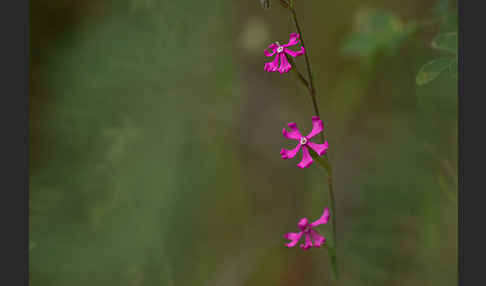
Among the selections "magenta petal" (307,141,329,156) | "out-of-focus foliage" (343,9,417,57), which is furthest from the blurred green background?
"magenta petal" (307,141,329,156)

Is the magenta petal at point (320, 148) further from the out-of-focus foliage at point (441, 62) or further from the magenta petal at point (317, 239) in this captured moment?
the out-of-focus foliage at point (441, 62)

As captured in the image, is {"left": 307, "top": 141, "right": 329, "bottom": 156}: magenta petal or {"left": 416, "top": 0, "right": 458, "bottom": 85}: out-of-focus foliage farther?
{"left": 416, "top": 0, "right": 458, "bottom": 85}: out-of-focus foliage

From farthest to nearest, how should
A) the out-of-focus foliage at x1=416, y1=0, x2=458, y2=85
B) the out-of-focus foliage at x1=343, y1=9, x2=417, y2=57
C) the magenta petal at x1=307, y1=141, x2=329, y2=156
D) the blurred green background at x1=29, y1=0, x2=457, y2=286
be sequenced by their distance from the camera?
1. the blurred green background at x1=29, y1=0, x2=457, y2=286
2. the out-of-focus foliage at x1=343, y1=9, x2=417, y2=57
3. the out-of-focus foliage at x1=416, y1=0, x2=458, y2=85
4. the magenta petal at x1=307, y1=141, x2=329, y2=156

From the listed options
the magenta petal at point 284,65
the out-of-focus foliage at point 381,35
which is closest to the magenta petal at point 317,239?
the magenta petal at point 284,65

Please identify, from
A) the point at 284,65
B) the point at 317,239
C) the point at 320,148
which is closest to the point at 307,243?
the point at 317,239

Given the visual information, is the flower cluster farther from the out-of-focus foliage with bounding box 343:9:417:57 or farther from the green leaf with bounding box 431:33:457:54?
the out-of-focus foliage with bounding box 343:9:417:57

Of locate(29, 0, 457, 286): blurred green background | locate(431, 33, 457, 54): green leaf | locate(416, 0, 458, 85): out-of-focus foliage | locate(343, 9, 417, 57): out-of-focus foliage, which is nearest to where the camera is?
locate(416, 0, 458, 85): out-of-focus foliage

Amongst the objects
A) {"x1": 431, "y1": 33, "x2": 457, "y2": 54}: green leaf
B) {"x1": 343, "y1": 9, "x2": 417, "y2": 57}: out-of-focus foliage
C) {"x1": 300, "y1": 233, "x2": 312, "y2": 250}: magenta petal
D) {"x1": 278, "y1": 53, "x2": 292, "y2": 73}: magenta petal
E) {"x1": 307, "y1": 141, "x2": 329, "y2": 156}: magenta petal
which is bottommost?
{"x1": 300, "y1": 233, "x2": 312, "y2": 250}: magenta petal

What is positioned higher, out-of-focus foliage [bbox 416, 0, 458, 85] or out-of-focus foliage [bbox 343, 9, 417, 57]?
out-of-focus foliage [bbox 343, 9, 417, 57]
